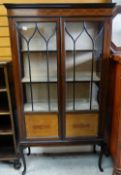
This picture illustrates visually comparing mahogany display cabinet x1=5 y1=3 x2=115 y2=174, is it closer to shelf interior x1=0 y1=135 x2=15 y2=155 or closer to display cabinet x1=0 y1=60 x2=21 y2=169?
display cabinet x1=0 y1=60 x2=21 y2=169

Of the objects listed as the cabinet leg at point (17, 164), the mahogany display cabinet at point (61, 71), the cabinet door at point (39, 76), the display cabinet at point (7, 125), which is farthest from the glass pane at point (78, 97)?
the cabinet leg at point (17, 164)

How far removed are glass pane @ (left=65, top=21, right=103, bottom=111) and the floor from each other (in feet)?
2.23

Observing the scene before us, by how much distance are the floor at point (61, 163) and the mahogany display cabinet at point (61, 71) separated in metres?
0.33

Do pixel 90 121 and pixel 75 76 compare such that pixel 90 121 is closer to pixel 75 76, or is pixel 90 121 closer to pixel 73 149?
pixel 75 76

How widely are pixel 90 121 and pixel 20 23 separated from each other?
1.12m

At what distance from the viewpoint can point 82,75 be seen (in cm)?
176

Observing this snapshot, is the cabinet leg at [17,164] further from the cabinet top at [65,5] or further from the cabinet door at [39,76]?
the cabinet top at [65,5]

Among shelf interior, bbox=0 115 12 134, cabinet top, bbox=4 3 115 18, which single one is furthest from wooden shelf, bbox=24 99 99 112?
cabinet top, bbox=4 3 115 18

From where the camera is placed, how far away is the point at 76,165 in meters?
1.94

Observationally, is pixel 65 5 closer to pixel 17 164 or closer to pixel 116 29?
pixel 116 29

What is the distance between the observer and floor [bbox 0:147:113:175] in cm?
185

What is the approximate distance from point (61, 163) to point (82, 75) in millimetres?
1023

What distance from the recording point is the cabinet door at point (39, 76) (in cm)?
159

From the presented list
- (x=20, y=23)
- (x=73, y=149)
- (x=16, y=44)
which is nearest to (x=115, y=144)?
(x=73, y=149)
